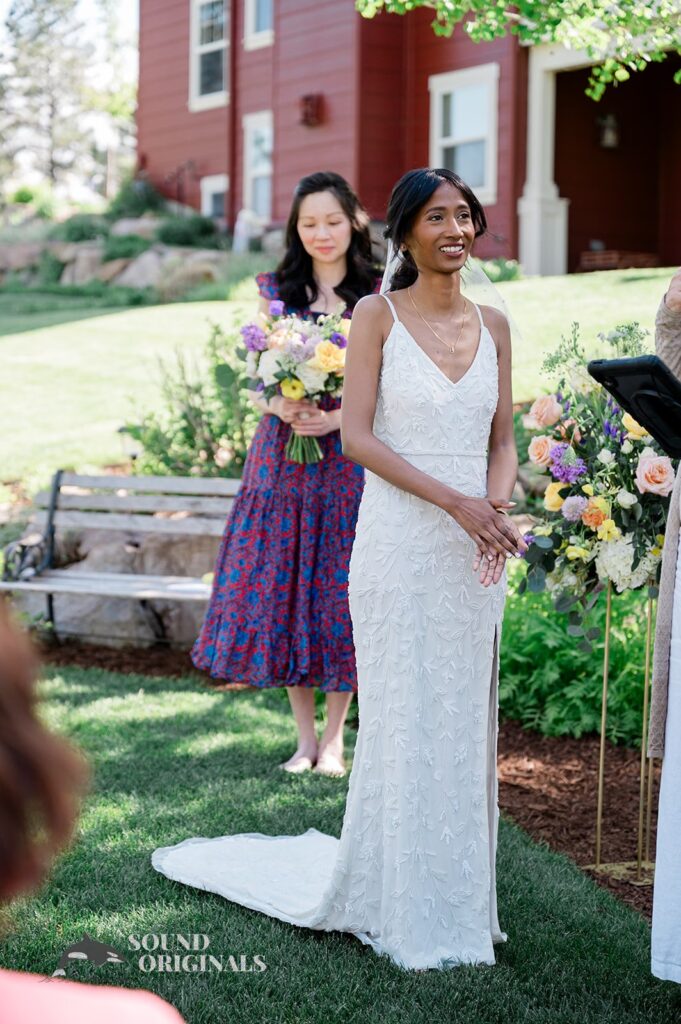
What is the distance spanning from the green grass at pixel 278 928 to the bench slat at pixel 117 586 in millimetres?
1732

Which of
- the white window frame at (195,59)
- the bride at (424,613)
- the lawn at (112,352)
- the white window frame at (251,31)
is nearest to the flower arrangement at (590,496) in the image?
the bride at (424,613)

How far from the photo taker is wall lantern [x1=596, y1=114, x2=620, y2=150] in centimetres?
1717

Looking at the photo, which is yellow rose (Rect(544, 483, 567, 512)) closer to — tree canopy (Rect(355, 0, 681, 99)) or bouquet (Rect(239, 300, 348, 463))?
bouquet (Rect(239, 300, 348, 463))

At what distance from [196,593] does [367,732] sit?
352 centimetres

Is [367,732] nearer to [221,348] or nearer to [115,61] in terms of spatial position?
[221,348]

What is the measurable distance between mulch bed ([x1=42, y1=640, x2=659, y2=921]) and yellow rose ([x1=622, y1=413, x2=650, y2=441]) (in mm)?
1545

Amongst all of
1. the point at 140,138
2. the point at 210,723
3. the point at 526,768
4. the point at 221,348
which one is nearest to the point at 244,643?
the point at 210,723

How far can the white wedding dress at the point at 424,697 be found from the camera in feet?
11.6

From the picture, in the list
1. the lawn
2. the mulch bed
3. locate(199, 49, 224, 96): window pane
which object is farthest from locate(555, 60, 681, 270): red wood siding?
the mulch bed

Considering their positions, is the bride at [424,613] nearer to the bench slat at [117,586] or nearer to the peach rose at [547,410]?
the peach rose at [547,410]

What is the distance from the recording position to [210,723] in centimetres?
595

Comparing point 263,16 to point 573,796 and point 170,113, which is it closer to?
point 170,113

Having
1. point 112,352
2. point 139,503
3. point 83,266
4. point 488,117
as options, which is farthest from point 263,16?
point 139,503

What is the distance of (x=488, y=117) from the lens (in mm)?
16531
